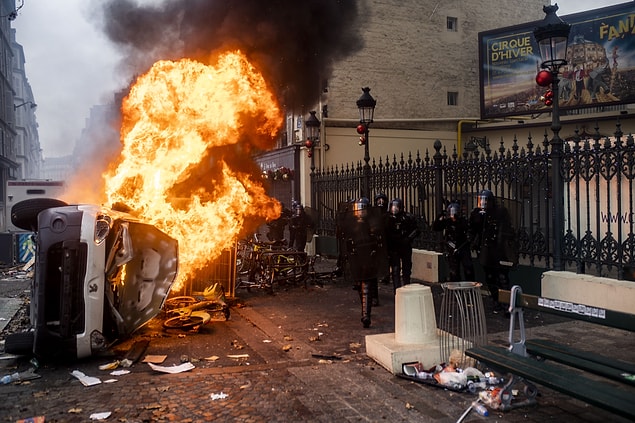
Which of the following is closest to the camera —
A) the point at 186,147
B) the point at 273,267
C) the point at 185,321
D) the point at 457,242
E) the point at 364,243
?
the point at 185,321

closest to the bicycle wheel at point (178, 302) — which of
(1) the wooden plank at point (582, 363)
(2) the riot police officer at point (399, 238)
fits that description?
(2) the riot police officer at point (399, 238)

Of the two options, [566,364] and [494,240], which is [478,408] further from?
[494,240]

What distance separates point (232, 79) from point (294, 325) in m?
5.79

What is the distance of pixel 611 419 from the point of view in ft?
14.3

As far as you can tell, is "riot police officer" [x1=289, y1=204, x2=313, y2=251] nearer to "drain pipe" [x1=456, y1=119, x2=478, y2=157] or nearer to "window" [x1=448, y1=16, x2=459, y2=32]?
"drain pipe" [x1=456, y1=119, x2=478, y2=157]

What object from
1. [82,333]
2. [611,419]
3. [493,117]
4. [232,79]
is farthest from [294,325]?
[493,117]

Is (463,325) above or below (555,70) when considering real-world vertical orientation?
below

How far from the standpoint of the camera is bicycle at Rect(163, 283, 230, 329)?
768 centimetres

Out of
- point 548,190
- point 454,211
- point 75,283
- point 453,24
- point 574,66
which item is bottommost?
point 75,283

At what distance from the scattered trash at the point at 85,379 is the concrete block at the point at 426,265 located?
7.84 metres

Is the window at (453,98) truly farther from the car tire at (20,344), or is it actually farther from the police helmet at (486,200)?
the car tire at (20,344)

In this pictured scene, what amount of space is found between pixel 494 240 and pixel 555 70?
9.36ft

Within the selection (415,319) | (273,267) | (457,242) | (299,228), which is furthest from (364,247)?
(299,228)

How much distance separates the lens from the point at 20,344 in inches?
247
